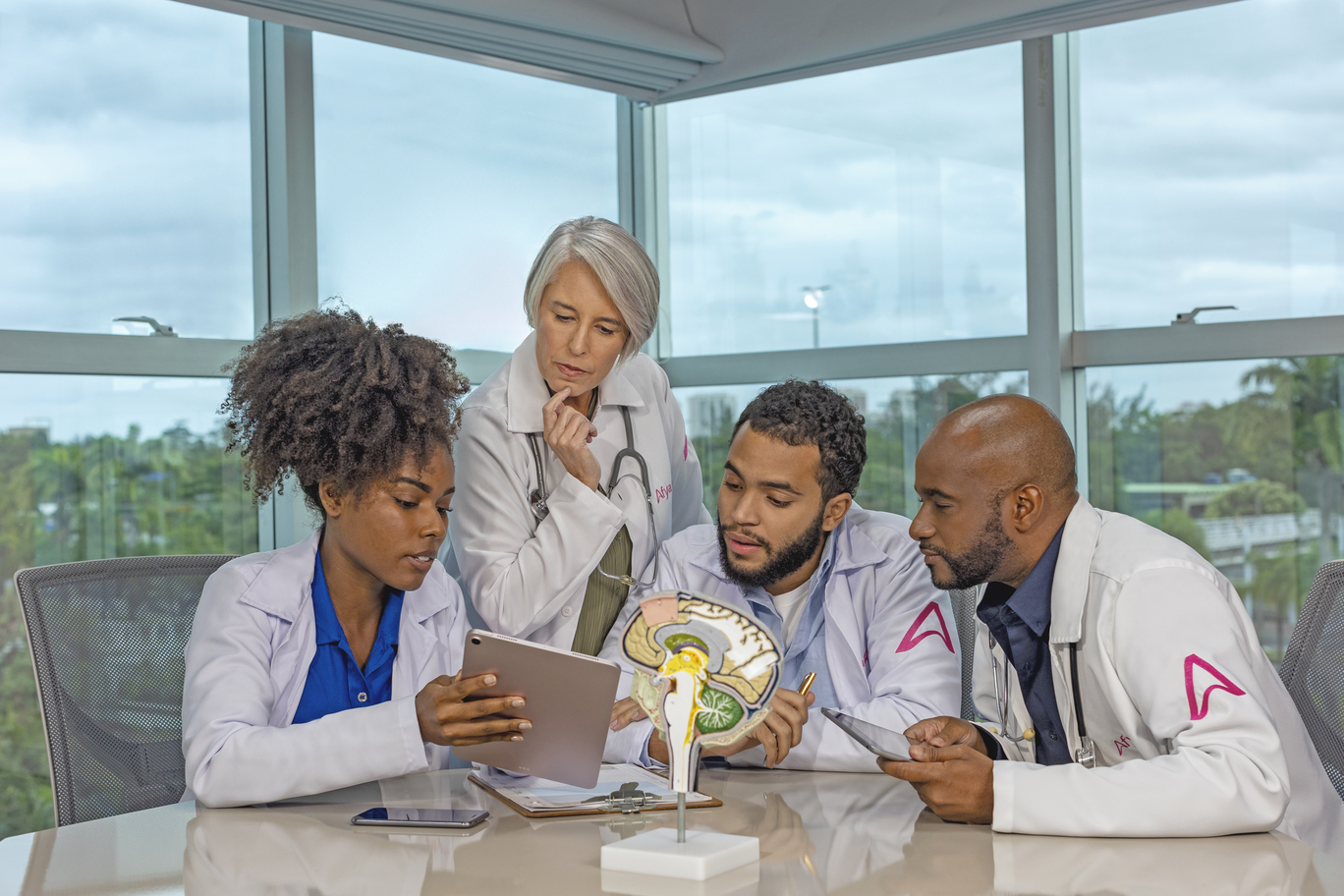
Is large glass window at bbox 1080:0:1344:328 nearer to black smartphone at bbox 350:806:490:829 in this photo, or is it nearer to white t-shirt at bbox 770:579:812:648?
white t-shirt at bbox 770:579:812:648

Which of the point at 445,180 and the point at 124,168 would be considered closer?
the point at 124,168

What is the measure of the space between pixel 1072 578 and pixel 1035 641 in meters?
0.18

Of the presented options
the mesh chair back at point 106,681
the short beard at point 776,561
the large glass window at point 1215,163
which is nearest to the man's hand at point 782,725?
the short beard at point 776,561

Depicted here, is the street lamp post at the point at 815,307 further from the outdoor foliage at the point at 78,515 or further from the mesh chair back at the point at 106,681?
the mesh chair back at the point at 106,681

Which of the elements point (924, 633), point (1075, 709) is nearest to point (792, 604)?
point (924, 633)

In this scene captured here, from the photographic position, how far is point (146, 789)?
6.77ft

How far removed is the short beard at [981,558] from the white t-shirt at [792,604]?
1.66 feet

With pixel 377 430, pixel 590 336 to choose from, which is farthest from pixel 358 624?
pixel 590 336

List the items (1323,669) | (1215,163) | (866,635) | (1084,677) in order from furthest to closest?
(1215,163) → (866,635) → (1323,669) → (1084,677)

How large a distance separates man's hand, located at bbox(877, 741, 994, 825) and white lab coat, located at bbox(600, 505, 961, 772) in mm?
389

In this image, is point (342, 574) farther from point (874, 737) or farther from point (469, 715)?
point (874, 737)

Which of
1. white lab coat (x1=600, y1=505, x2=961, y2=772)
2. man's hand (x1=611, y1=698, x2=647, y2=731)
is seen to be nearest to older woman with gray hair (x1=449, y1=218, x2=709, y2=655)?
white lab coat (x1=600, y1=505, x2=961, y2=772)

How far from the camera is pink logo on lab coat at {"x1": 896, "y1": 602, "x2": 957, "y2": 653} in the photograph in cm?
214

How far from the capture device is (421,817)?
5.45ft
